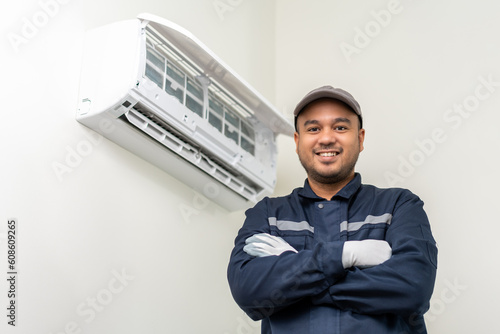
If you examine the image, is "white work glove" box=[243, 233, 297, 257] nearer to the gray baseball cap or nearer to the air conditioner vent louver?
the gray baseball cap

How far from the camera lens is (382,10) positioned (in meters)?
2.94

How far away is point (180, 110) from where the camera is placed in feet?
6.63

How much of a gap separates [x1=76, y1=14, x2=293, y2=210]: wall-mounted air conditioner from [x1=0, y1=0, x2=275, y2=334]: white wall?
7cm

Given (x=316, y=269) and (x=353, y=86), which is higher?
(x=353, y=86)

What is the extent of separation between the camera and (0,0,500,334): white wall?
170 centimetres

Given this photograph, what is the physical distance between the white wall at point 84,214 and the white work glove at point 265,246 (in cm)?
60

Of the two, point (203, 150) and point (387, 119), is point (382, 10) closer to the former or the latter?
point (387, 119)

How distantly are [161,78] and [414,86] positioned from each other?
1.31 m

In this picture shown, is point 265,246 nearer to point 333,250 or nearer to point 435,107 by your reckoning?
point 333,250

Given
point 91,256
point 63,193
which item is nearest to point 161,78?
point 63,193

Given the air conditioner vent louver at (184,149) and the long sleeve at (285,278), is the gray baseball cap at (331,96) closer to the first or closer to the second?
the long sleeve at (285,278)

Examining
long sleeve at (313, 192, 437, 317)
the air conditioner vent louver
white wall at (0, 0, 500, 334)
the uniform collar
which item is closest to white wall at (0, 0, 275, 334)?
white wall at (0, 0, 500, 334)

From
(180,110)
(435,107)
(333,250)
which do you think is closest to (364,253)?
(333,250)

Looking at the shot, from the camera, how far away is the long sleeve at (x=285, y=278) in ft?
4.49
